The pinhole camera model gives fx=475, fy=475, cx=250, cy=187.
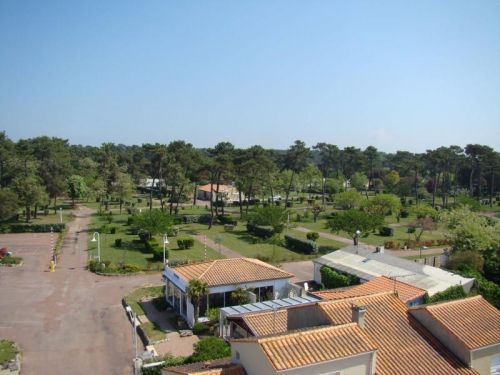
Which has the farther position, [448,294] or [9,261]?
[9,261]

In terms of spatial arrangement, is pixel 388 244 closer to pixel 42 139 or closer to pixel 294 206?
pixel 294 206

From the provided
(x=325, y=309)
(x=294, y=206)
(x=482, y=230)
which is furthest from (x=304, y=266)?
(x=294, y=206)

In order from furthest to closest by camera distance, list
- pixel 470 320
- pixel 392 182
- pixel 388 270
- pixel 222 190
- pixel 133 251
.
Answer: pixel 392 182
pixel 222 190
pixel 133 251
pixel 388 270
pixel 470 320

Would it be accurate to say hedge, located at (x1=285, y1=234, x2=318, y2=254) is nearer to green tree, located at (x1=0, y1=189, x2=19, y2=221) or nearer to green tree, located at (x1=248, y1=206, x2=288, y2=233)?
green tree, located at (x1=248, y1=206, x2=288, y2=233)

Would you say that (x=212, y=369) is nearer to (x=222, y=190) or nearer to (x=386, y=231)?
(x=386, y=231)

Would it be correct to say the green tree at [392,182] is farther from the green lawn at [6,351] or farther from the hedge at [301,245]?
the green lawn at [6,351]

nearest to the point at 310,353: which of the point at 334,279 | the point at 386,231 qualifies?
the point at 334,279
